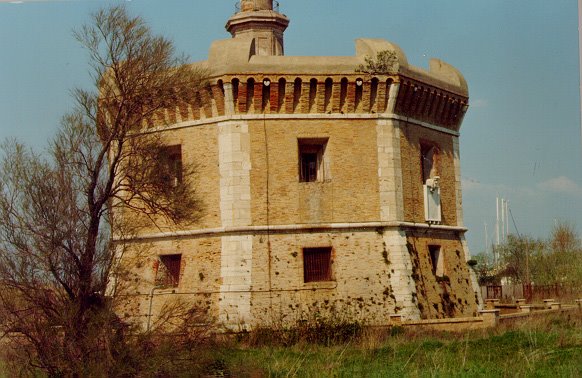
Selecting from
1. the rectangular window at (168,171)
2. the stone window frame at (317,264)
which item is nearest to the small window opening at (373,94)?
the stone window frame at (317,264)

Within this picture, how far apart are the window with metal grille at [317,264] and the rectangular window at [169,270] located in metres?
3.07

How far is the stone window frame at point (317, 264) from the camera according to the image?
2025cm

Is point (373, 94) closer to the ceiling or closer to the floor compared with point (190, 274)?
closer to the ceiling

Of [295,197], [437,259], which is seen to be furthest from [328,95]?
[437,259]

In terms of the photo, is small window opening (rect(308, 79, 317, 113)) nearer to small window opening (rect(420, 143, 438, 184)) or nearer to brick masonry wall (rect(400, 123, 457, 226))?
brick masonry wall (rect(400, 123, 457, 226))

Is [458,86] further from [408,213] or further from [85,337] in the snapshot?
[85,337]

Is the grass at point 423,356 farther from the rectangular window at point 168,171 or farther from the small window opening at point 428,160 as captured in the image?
the small window opening at point 428,160

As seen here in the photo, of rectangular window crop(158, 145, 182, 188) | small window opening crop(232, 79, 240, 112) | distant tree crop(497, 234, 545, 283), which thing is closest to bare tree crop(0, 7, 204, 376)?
rectangular window crop(158, 145, 182, 188)

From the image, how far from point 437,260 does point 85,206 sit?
11.1 meters

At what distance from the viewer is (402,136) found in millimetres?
21375

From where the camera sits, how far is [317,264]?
2038cm

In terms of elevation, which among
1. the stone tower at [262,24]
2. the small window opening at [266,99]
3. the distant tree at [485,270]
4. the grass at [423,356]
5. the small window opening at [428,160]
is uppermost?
the stone tower at [262,24]

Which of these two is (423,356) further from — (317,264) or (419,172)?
(419,172)

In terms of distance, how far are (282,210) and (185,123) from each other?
3236mm
